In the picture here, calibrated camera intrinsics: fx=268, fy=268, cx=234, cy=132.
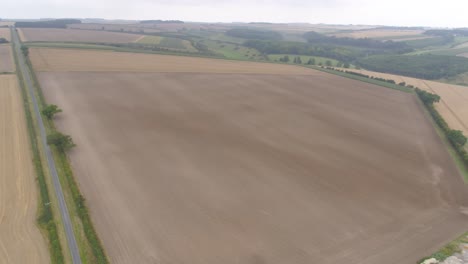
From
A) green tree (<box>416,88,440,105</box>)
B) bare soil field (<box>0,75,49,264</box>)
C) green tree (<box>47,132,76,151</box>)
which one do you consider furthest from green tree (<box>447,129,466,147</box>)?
green tree (<box>47,132,76,151</box>)

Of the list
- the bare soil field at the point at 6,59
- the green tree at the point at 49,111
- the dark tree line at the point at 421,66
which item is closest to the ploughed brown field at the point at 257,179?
the green tree at the point at 49,111

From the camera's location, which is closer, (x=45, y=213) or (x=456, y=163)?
(x=45, y=213)

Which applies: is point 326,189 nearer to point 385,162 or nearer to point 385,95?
point 385,162

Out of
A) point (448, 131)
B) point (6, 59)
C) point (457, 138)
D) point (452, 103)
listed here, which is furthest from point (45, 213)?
point (6, 59)

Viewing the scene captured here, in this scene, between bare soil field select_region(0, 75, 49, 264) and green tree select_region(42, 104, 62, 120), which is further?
green tree select_region(42, 104, 62, 120)

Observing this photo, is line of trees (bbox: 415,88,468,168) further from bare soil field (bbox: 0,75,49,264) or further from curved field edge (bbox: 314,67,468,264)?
bare soil field (bbox: 0,75,49,264)

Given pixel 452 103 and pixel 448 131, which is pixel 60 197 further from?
pixel 452 103
